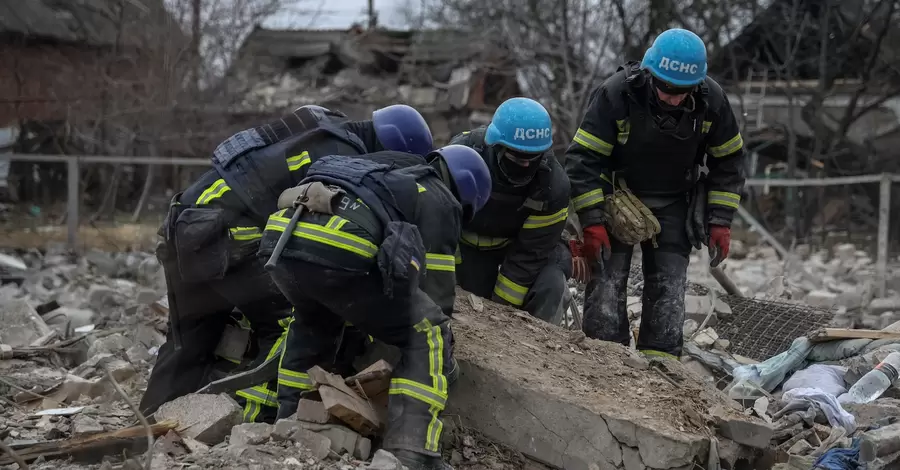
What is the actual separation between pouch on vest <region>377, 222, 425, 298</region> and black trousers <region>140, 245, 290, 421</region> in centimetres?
109

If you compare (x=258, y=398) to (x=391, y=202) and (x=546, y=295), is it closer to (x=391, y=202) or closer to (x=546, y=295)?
(x=391, y=202)

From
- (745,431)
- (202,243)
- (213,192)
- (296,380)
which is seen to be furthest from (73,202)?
(745,431)

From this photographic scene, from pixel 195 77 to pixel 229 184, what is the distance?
37.4ft

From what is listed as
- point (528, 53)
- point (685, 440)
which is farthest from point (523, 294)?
point (528, 53)

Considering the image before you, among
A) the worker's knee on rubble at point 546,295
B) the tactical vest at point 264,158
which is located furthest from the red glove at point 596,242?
the tactical vest at point 264,158

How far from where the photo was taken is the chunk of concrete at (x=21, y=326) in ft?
20.5

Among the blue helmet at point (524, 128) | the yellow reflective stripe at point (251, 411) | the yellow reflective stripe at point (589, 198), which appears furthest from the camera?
the yellow reflective stripe at point (589, 198)

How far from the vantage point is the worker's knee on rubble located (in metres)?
5.25

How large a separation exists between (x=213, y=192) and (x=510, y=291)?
1.85m

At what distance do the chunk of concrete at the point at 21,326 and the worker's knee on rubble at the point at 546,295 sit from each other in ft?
11.2

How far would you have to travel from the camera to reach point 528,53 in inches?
614

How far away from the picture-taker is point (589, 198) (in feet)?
17.1

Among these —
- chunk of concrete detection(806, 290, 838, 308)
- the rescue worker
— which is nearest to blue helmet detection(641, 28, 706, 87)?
the rescue worker

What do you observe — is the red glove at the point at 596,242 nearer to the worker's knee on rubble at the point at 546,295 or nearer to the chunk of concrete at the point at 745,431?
the worker's knee on rubble at the point at 546,295
